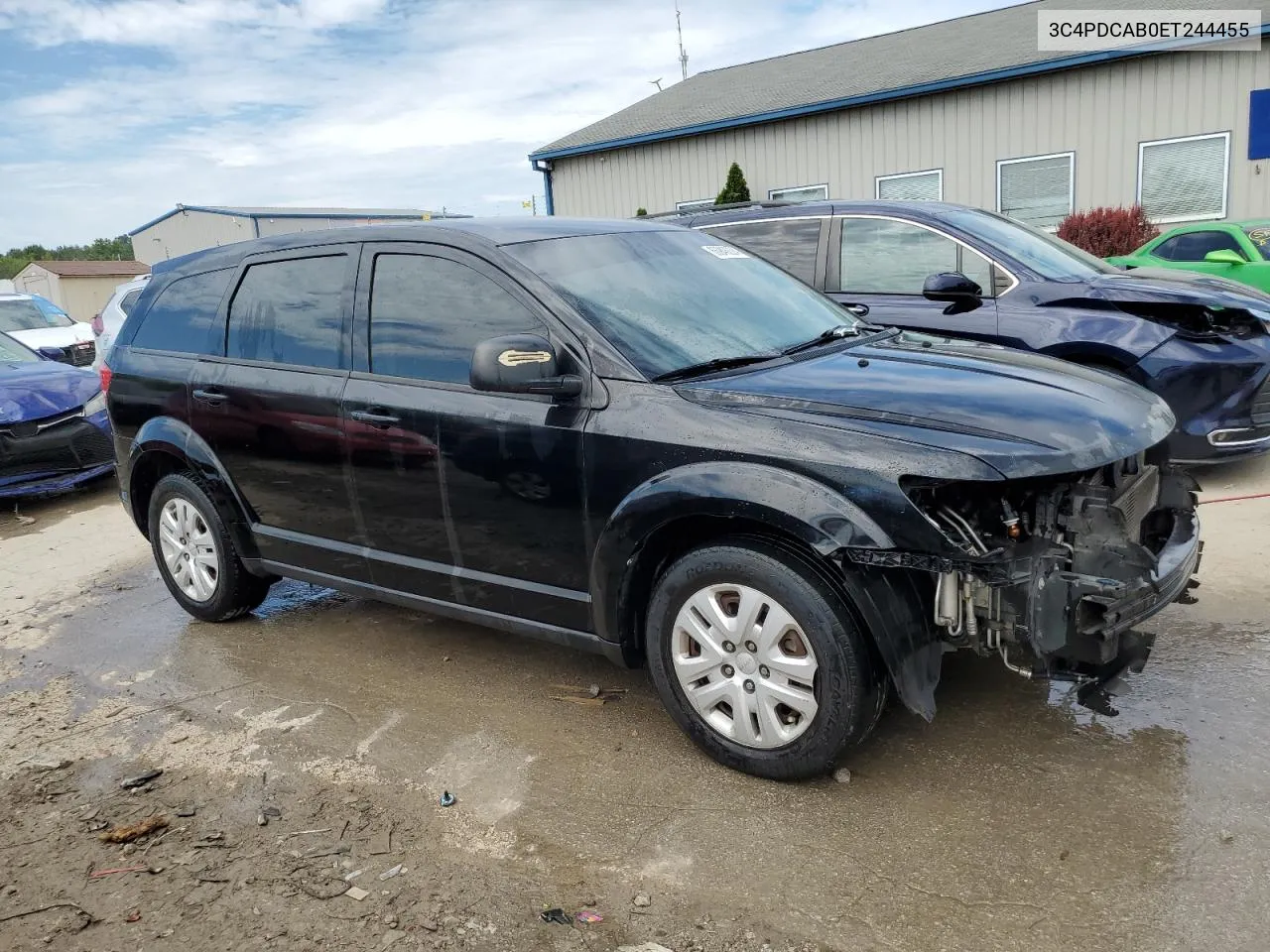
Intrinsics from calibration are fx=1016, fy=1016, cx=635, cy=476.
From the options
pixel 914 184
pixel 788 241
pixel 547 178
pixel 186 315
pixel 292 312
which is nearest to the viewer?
pixel 292 312

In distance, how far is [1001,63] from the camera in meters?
16.3

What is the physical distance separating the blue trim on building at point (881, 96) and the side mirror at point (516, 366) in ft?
49.4

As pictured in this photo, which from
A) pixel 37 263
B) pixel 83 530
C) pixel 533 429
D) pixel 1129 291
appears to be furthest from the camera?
pixel 37 263

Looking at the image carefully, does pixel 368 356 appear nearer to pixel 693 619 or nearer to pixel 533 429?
pixel 533 429

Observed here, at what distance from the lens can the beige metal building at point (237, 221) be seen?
39.8 meters

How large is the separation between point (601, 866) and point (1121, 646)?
5.49 feet

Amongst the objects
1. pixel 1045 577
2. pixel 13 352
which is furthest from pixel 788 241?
pixel 13 352

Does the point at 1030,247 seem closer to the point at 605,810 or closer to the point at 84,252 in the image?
the point at 605,810

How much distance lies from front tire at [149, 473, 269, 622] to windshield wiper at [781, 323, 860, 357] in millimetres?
2817

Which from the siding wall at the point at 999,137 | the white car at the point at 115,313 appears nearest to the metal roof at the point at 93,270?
the siding wall at the point at 999,137

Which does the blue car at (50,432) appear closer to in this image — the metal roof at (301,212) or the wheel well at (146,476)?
the wheel well at (146,476)

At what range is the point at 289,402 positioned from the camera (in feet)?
14.1

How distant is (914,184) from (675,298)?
15.1 m

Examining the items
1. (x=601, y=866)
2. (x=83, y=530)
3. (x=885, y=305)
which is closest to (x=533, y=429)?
(x=601, y=866)
